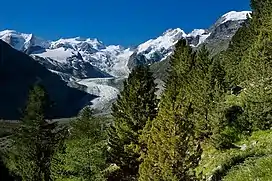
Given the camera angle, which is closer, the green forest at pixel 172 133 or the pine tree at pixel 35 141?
the green forest at pixel 172 133

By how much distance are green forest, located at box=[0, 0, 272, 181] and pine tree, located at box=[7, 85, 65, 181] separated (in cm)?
12

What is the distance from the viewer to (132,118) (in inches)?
1853

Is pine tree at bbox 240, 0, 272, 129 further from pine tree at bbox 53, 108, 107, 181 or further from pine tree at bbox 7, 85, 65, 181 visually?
pine tree at bbox 7, 85, 65, 181

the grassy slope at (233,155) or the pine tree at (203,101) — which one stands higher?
the pine tree at (203,101)

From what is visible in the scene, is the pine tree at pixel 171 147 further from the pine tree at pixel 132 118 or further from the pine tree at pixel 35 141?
the pine tree at pixel 35 141

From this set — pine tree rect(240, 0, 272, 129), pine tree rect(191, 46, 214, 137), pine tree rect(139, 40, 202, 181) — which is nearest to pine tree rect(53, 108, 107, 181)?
pine tree rect(139, 40, 202, 181)

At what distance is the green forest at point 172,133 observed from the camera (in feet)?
99.5

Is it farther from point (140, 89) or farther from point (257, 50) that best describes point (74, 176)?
→ point (257, 50)

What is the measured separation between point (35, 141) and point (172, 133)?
2477 cm

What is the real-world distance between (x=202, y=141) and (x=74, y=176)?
540 inches

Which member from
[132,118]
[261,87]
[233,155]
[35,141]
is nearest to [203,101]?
[261,87]

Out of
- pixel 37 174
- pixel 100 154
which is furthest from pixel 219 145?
pixel 37 174

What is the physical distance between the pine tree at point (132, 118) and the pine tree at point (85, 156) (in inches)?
221

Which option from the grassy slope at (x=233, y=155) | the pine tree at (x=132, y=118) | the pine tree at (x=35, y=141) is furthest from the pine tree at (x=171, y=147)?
the pine tree at (x=35, y=141)
